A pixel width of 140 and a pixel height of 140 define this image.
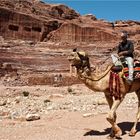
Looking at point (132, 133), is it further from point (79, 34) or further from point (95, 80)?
point (79, 34)

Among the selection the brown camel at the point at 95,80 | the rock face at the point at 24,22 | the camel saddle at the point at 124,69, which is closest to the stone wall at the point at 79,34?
the rock face at the point at 24,22

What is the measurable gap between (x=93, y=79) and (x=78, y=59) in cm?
67

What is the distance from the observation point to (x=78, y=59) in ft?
35.2

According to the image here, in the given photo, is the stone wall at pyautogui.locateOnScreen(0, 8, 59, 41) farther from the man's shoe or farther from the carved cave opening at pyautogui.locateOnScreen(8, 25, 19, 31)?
the man's shoe

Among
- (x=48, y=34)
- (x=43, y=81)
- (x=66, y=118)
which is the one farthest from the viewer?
(x=48, y=34)

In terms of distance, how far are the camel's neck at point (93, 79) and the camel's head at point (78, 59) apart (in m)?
0.13

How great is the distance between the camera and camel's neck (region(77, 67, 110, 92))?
1084 cm

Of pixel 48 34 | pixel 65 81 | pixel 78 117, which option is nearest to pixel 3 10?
pixel 48 34

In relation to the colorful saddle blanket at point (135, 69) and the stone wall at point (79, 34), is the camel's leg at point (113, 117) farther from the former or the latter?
the stone wall at point (79, 34)

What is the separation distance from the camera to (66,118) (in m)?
14.0

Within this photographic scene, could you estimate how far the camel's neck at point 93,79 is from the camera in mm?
10836

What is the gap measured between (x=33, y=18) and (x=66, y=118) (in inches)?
3448

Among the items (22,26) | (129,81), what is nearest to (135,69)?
(129,81)

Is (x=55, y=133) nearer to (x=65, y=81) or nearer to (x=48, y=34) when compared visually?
(x=65, y=81)
